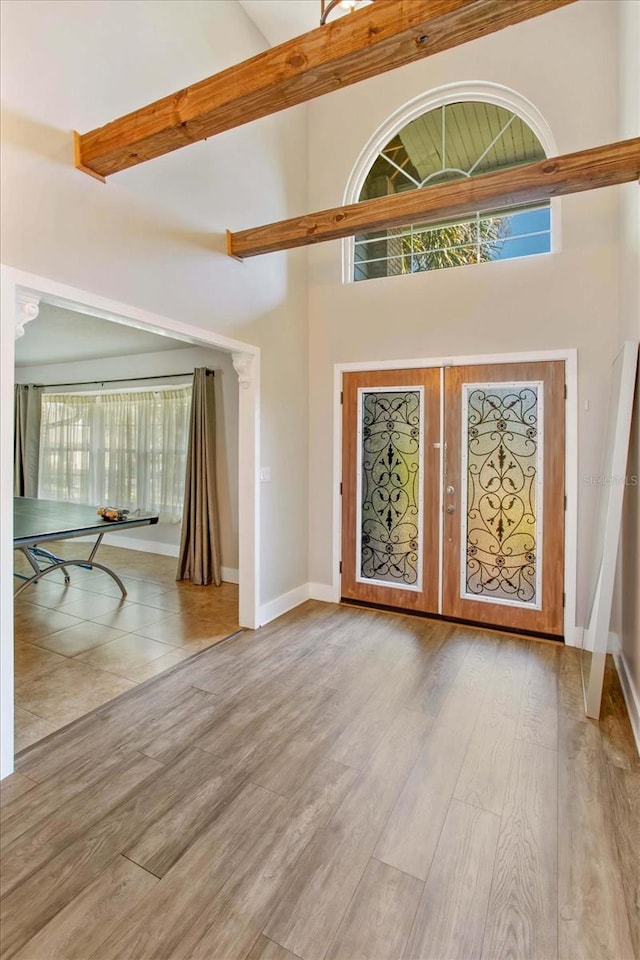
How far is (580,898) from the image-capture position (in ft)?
4.87

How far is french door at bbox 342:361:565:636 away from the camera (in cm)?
346

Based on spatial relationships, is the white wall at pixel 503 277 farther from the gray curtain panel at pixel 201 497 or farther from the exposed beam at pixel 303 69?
the exposed beam at pixel 303 69

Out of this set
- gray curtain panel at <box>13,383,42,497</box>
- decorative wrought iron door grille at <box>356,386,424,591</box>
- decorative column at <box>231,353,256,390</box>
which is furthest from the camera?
gray curtain panel at <box>13,383,42,497</box>

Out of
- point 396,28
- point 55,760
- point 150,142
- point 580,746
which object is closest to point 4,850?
point 55,760

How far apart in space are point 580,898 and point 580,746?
0.88m

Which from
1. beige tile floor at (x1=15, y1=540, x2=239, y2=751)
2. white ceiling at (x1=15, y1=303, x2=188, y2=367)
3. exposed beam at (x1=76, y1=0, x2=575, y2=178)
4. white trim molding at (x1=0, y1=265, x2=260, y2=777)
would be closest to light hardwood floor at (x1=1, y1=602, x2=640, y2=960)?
beige tile floor at (x1=15, y1=540, x2=239, y2=751)

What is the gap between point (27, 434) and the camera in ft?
23.3

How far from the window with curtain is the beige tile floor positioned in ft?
3.94

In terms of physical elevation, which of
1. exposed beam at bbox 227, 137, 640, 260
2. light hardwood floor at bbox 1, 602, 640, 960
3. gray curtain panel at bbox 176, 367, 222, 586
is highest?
exposed beam at bbox 227, 137, 640, 260

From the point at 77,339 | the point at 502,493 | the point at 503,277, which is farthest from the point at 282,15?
the point at 502,493

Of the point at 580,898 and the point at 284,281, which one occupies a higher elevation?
the point at 284,281

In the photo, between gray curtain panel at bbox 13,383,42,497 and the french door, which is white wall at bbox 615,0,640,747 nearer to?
the french door

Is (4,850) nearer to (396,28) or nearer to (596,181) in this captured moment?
(396,28)

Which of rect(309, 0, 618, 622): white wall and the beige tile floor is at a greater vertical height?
rect(309, 0, 618, 622): white wall
